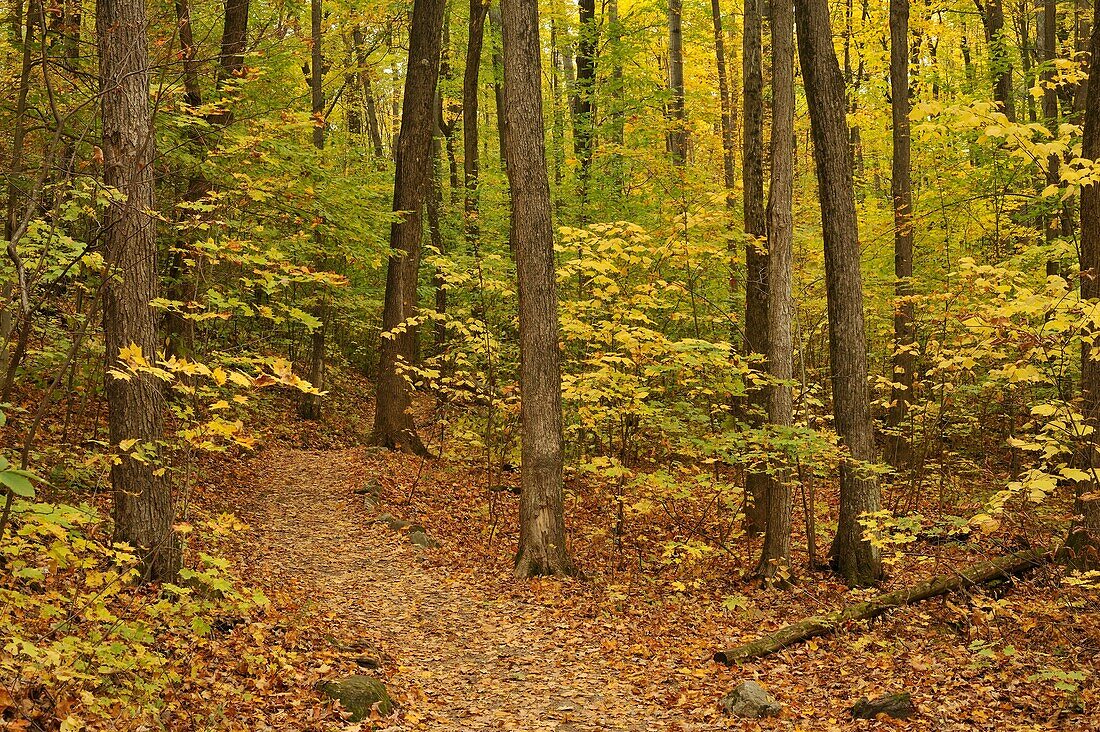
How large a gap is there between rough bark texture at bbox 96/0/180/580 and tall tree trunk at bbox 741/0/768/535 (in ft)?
22.3

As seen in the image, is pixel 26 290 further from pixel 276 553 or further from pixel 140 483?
pixel 276 553

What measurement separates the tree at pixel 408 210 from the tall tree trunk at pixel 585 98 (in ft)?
12.3

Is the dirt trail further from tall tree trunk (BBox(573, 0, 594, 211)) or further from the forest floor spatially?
tall tree trunk (BBox(573, 0, 594, 211))

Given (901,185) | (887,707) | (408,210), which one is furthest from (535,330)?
(901,185)

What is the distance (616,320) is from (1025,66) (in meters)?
13.7

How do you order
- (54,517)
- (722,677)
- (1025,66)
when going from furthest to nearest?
(1025,66) → (722,677) → (54,517)

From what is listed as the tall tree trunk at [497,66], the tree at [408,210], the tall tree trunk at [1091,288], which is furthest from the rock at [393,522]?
the tall tree trunk at [497,66]

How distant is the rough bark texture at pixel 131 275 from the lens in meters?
5.55

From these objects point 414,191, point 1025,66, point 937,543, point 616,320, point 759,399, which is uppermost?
point 1025,66

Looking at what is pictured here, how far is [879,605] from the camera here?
306 inches

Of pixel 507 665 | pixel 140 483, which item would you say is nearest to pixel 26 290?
pixel 140 483

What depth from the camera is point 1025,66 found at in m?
17.2

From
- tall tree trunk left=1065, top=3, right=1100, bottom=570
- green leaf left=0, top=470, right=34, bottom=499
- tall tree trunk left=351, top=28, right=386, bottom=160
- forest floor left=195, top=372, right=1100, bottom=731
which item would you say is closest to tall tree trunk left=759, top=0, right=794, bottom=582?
forest floor left=195, top=372, right=1100, bottom=731

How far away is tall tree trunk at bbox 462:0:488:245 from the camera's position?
17.1 m
